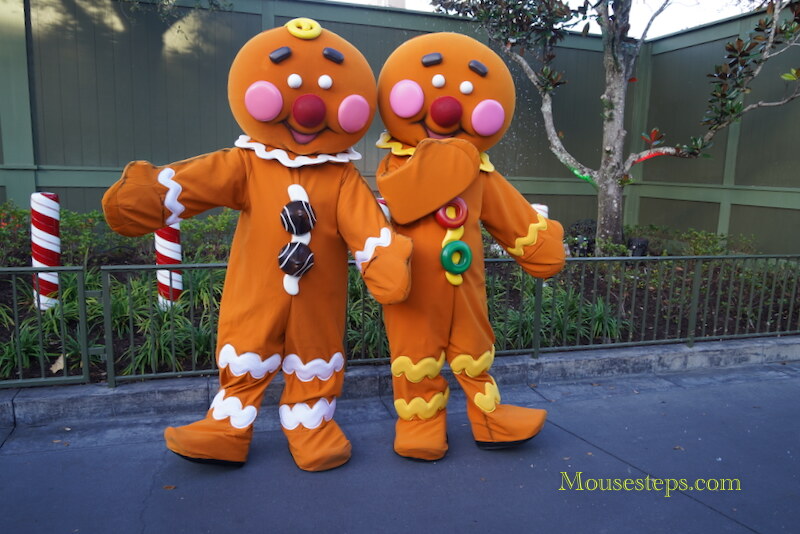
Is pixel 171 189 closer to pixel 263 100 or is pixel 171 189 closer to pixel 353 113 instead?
pixel 263 100

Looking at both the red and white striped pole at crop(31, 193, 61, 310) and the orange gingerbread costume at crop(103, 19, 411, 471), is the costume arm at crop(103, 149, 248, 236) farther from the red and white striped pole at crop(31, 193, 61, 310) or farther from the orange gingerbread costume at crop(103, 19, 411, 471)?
the red and white striped pole at crop(31, 193, 61, 310)

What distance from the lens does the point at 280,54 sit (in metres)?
2.79

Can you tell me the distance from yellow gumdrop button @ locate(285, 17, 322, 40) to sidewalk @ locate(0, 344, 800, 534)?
2.24 m

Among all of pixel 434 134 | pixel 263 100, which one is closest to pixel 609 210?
pixel 434 134

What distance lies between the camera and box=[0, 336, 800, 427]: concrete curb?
3684mm

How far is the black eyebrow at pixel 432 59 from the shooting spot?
9.78ft

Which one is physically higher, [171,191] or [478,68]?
[478,68]

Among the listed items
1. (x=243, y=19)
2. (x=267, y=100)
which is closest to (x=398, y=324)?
(x=267, y=100)

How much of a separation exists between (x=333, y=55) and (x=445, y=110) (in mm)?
608

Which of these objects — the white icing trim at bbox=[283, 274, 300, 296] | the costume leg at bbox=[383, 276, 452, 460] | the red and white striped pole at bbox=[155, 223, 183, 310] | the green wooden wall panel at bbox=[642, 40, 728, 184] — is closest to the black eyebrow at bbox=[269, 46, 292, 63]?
the white icing trim at bbox=[283, 274, 300, 296]

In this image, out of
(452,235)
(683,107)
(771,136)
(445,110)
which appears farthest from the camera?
(683,107)

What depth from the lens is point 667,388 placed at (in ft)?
15.1

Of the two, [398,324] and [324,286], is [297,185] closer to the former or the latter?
[324,286]

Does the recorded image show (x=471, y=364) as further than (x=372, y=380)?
No
